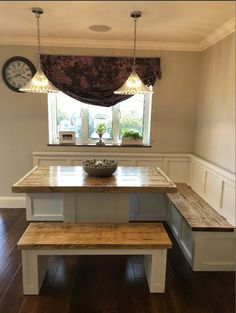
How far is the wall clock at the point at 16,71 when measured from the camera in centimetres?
386

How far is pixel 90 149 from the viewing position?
4.10 m

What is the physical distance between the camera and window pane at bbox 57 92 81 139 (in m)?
4.15

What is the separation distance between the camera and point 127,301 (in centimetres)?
221

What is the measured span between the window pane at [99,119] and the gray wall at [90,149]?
0.30 m

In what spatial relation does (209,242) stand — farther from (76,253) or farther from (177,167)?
(177,167)

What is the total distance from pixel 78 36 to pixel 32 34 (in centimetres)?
61

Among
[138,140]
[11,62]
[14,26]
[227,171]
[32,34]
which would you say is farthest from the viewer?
[138,140]

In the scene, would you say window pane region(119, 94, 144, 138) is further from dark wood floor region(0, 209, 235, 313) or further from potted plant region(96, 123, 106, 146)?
dark wood floor region(0, 209, 235, 313)

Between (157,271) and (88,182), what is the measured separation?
1.02 metres

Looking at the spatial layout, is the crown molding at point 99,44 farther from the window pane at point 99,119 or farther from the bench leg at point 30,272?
the bench leg at point 30,272

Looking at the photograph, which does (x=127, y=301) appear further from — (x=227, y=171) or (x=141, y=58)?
(x=141, y=58)

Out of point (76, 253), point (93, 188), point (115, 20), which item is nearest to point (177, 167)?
point (93, 188)

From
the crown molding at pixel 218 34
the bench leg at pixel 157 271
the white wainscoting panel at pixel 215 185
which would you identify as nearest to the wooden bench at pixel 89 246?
the bench leg at pixel 157 271

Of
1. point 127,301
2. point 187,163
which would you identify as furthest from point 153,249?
point 187,163
